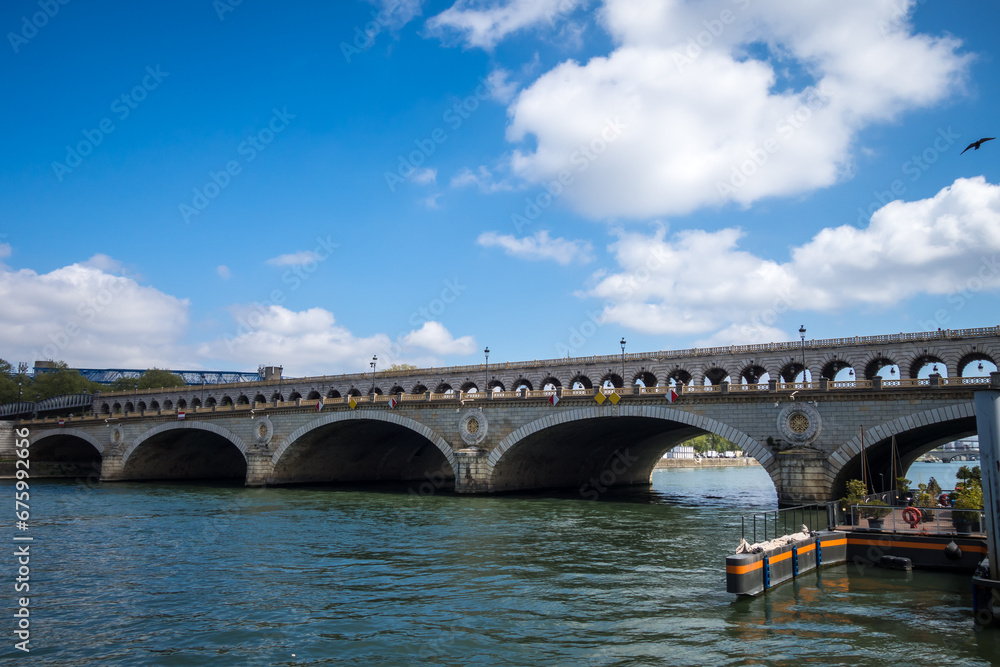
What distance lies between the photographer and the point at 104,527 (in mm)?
38656

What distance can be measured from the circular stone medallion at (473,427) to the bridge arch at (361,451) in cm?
208

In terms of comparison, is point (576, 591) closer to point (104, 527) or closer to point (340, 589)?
point (340, 589)

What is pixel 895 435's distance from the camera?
1576 inches

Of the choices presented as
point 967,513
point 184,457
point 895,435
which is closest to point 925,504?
point 967,513

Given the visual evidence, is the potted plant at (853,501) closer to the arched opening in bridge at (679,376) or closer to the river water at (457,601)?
the river water at (457,601)

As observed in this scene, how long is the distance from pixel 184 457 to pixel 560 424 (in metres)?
52.2

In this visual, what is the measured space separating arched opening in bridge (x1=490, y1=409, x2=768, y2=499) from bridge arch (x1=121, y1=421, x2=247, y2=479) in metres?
29.5

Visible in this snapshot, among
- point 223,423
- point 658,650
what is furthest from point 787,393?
point 223,423

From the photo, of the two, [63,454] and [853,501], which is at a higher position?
[63,454]

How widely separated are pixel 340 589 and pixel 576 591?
7.63 metres

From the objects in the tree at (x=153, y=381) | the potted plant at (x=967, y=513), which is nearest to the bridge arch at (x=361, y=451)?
the potted plant at (x=967, y=513)

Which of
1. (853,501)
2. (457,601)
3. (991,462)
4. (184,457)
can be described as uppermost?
(991,462)

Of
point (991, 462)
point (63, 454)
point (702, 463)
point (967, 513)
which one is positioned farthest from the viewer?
point (702, 463)

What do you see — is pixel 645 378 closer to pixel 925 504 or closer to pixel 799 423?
pixel 799 423
